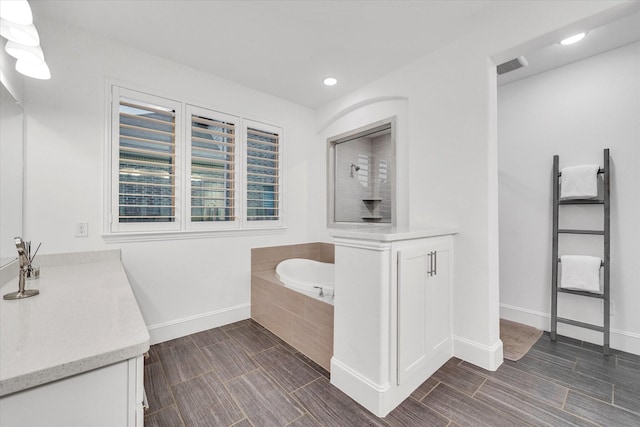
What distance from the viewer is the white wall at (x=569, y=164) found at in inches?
86.7

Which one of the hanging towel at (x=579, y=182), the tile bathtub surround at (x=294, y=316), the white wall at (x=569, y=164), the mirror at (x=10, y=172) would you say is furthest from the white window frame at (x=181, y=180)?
the hanging towel at (x=579, y=182)

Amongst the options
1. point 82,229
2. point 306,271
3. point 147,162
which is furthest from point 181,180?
point 306,271

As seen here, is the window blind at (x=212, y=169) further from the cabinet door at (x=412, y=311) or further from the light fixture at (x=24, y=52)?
the cabinet door at (x=412, y=311)

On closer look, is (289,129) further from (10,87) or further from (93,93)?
(10,87)

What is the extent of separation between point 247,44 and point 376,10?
3.44 ft

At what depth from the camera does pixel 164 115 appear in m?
2.45

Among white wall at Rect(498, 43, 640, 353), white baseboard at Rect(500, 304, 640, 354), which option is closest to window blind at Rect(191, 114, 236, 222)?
white wall at Rect(498, 43, 640, 353)

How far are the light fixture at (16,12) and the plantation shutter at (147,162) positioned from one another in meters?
1.14

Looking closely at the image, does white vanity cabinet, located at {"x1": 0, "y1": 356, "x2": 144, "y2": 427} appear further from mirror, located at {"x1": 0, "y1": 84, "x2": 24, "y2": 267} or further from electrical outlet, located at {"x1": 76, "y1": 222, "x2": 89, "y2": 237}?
electrical outlet, located at {"x1": 76, "y1": 222, "x2": 89, "y2": 237}

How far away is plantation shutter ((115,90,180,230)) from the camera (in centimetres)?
225

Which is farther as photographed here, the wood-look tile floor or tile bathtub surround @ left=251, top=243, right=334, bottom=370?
tile bathtub surround @ left=251, top=243, right=334, bottom=370

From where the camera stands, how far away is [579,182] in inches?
92.1

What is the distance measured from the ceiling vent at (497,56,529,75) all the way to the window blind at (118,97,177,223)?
298cm

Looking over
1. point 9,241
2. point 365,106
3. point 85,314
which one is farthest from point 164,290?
point 365,106
